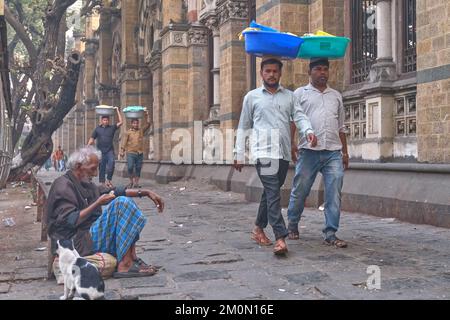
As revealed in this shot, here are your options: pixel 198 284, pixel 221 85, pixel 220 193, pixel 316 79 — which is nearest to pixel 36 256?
pixel 198 284

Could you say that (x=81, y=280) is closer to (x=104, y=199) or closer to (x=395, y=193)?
(x=104, y=199)

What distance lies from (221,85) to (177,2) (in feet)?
16.0

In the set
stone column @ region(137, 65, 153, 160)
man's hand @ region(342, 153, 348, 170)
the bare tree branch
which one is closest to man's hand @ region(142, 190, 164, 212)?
man's hand @ region(342, 153, 348, 170)

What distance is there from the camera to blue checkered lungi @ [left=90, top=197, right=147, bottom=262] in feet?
13.8

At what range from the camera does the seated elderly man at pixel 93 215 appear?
394cm

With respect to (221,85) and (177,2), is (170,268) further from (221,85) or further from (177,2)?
(177,2)

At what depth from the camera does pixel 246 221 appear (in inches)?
300

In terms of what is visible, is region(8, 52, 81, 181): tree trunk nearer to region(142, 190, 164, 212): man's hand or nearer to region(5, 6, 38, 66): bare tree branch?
region(5, 6, 38, 66): bare tree branch

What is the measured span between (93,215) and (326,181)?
97.7 inches

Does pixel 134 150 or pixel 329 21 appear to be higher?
pixel 329 21

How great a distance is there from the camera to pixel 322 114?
5.65m

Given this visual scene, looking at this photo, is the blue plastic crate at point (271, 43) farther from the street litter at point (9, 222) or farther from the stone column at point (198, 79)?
the stone column at point (198, 79)

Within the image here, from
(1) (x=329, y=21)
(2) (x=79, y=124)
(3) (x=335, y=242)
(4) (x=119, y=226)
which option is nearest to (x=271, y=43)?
(3) (x=335, y=242)

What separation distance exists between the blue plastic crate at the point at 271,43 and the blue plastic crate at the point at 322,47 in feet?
0.75
